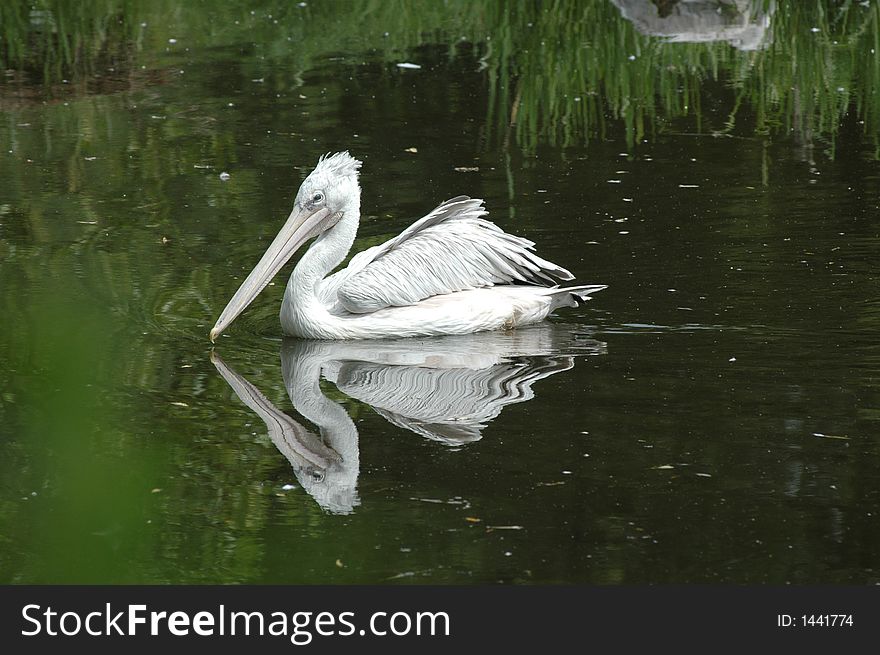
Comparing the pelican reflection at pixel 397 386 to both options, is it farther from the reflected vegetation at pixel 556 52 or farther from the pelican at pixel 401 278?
the reflected vegetation at pixel 556 52

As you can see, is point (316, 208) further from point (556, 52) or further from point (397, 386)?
point (556, 52)

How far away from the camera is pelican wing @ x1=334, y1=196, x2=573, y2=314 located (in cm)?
637

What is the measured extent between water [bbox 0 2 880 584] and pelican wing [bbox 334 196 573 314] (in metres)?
0.22

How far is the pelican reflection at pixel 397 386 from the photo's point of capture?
16.2 feet

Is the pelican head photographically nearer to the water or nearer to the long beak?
the long beak

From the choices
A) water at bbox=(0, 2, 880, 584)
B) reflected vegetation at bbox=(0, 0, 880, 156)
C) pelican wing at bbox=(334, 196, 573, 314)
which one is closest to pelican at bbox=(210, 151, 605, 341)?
pelican wing at bbox=(334, 196, 573, 314)

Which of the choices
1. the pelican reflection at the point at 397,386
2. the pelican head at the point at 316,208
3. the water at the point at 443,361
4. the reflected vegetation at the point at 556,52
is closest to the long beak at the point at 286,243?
the pelican head at the point at 316,208

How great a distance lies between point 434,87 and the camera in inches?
441

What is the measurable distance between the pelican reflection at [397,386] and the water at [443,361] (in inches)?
0.7

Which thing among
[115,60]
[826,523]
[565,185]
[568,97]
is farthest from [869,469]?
[115,60]

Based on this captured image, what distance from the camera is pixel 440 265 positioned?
6523mm

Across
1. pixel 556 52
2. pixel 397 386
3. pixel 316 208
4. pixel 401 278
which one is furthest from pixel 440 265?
pixel 556 52

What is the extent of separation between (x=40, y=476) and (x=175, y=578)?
3.03 ft

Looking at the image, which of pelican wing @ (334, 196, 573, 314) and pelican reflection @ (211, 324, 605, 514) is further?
pelican wing @ (334, 196, 573, 314)
